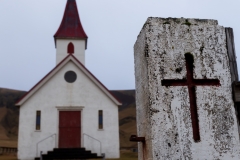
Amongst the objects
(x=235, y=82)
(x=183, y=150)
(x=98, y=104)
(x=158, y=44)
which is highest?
(x=98, y=104)

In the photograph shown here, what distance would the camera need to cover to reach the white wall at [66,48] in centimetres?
2402

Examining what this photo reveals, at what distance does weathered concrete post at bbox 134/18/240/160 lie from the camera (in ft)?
8.92

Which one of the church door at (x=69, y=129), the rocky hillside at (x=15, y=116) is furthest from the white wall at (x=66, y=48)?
the rocky hillside at (x=15, y=116)

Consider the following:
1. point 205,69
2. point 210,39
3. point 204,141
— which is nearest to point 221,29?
point 210,39

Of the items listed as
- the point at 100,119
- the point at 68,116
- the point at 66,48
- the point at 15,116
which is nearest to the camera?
the point at 68,116

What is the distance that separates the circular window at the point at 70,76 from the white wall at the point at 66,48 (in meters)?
4.47

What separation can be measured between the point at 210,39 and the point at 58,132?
54.7 ft

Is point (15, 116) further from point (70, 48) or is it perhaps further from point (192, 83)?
point (192, 83)

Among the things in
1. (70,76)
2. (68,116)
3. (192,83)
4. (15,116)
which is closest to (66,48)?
(70,76)

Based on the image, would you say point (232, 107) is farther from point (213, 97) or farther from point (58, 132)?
point (58, 132)

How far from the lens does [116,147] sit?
1869 centimetres

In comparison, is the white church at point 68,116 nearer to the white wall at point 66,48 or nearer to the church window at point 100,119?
the church window at point 100,119

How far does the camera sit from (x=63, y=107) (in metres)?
18.9

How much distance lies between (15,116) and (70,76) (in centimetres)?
5264
